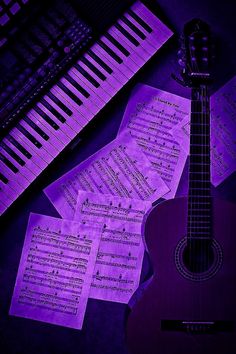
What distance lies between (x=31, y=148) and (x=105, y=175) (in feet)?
1.01

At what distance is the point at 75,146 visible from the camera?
1.40m

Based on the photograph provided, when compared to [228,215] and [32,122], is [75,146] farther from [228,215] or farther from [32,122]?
[228,215]

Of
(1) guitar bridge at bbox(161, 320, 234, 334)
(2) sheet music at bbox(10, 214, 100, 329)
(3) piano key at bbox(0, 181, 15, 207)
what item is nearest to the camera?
(1) guitar bridge at bbox(161, 320, 234, 334)

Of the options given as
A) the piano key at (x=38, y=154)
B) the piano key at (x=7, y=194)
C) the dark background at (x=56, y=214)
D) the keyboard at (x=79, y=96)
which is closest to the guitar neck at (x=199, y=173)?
the dark background at (x=56, y=214)

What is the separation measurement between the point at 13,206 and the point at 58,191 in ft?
0.63

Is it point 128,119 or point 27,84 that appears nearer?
point 27,84

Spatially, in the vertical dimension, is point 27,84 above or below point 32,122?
above

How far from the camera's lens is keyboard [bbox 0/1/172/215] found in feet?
4.42

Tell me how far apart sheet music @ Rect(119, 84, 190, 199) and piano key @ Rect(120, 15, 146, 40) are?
190 millimetres

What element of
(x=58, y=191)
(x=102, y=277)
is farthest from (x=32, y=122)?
(x=102, y=277)

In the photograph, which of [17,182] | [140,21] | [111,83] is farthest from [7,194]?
[140,21]

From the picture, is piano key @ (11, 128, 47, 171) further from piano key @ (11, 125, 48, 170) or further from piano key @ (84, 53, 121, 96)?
piano key @ (84, 53, 121, 96)

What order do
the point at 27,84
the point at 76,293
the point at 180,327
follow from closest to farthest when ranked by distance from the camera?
the point at 180,327, the point at 27,84, the point at 76,293

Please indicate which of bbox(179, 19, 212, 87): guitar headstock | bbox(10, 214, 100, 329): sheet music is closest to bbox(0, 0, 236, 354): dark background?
bbox(10, 214, 100, 329): sheet music
